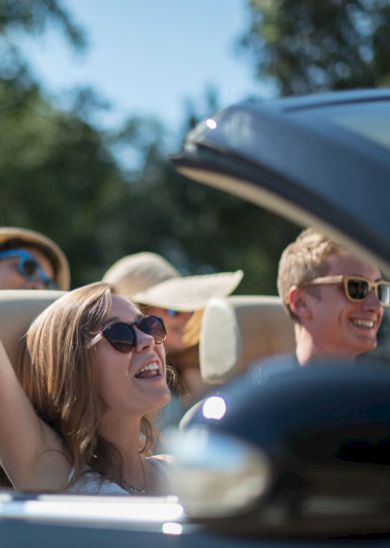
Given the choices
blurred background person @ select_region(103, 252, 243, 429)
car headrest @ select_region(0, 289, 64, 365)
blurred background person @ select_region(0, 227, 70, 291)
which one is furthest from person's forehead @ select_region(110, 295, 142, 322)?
blurred background person @ select_region(0, 227, 70, 291)

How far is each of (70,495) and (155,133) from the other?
1608 inches

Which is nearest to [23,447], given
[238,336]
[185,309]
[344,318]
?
[344,318]

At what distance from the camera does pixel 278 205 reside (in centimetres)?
157

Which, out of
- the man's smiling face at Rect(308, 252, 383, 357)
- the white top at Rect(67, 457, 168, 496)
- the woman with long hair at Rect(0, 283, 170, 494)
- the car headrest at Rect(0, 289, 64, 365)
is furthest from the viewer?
the man's smiling face at Rect(308, 252, 383, 357)

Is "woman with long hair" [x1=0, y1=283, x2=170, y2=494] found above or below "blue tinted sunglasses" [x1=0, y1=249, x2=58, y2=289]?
below

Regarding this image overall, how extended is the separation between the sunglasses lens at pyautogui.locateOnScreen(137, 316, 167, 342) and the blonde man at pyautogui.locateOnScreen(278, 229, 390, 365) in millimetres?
809

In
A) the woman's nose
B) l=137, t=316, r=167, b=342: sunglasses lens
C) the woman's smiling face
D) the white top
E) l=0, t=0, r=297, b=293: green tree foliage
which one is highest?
l=0, t=0, r=297, b=293: green tree foliage

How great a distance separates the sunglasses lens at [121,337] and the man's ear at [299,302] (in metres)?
1.03

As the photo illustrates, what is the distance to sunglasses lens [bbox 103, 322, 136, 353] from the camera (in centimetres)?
282

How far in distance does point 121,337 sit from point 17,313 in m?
0.44

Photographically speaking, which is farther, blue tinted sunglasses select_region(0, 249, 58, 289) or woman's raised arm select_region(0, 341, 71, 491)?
blue tinted sunglasses select_region(0, 249, 58, 289)

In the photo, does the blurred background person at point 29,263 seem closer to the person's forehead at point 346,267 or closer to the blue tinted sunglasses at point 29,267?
the blue tinted sunglasses at point 29,267

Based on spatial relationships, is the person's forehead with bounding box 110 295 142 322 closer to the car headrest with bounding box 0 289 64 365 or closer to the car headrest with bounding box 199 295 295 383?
the car headrest with bounding box 0 289 64 365

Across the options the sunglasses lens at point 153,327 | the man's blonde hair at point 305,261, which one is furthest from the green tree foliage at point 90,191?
the sunglasses lens at point 153,327
